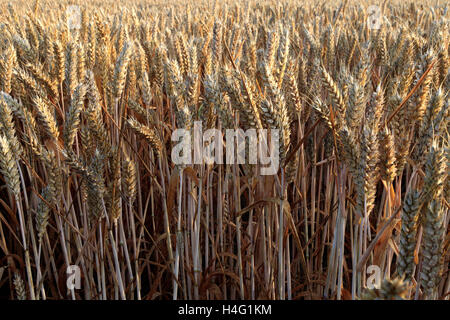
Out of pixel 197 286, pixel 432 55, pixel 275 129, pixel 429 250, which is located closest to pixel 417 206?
pixel 429 250

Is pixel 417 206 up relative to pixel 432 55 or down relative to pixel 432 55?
down

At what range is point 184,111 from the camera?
1.15 meters

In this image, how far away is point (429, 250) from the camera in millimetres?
792

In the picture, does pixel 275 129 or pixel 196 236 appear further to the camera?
pixel 196 236

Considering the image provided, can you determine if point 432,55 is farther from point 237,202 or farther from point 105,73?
point 105,73

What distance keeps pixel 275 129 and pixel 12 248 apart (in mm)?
1576
